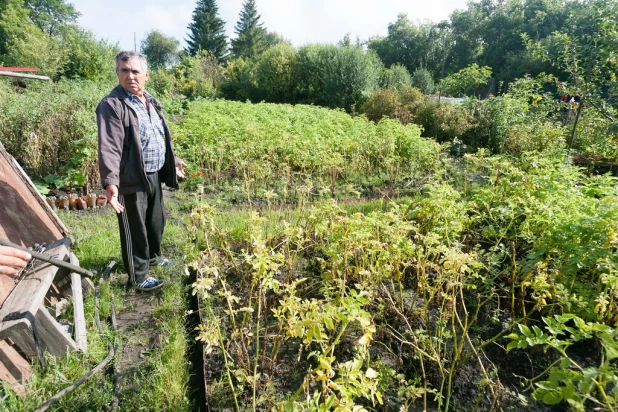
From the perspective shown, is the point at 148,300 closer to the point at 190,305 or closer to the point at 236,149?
the point at 190,305

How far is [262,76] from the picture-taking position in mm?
22641

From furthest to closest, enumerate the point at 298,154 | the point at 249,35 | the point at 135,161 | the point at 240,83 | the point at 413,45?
the point at 249,35
the point at 413,45
the point at 240,83
the point at 298,154
the point at 135,161

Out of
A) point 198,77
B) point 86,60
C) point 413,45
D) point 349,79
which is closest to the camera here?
point 349,79

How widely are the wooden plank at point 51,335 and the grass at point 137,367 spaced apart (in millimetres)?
56

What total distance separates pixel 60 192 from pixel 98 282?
9.82ft

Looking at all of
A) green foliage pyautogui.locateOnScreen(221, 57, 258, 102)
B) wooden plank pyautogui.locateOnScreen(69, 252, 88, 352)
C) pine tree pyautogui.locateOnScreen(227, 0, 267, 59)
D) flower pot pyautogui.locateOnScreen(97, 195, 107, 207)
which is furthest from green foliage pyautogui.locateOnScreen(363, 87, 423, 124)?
pine tree pyautogui.locateOnScreen(227, 0, 267, 59)

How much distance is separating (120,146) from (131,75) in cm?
56

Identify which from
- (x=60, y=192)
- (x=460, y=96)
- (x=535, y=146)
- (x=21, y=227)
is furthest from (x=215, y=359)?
(x=460, y=96)

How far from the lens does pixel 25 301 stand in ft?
6.52

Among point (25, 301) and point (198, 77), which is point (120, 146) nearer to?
point (25, 301)

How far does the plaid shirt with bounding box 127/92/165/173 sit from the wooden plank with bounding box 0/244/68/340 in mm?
1104

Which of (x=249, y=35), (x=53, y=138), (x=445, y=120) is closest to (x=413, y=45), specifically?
(x=249, y=35)

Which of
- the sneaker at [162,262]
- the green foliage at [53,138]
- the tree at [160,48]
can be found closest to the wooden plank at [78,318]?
the sneaker at [162,262]

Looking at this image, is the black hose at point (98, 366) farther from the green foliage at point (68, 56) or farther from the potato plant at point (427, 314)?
the green foliage at point (68, 56)
